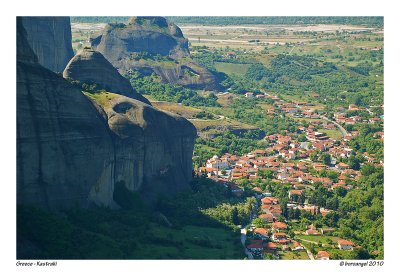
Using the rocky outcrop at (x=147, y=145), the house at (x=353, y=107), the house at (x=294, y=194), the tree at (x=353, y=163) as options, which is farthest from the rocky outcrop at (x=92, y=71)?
the house at (x=353, y=107)

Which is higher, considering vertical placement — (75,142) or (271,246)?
(75,142)

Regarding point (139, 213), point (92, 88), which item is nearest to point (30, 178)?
point (139, 213)

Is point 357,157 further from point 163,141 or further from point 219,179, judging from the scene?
point 163,141

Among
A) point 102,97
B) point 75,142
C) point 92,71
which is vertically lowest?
point 75,142

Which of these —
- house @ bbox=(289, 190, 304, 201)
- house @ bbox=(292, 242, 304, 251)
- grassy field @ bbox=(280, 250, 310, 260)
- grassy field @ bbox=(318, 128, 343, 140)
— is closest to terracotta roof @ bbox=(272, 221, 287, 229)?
house @ bbox=(292, 242, 304, 251)

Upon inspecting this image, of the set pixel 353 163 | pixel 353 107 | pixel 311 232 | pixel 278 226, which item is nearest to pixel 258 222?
pixel 278 226

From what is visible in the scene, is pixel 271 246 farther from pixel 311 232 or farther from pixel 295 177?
pixel 295 177

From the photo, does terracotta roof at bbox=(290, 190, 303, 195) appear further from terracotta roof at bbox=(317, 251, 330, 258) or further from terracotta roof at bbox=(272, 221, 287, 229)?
terracotta roof at bbox=(317, 251, 330, 258)

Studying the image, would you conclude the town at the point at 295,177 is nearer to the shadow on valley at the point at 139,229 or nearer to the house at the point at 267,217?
the house at the point at 267,217
